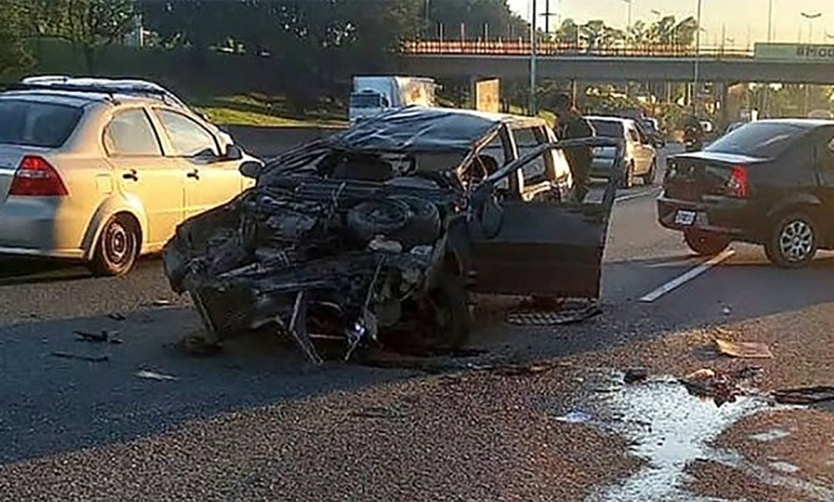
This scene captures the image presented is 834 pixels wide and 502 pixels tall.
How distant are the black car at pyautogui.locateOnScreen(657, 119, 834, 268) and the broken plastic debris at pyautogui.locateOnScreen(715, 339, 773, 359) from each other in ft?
15.0

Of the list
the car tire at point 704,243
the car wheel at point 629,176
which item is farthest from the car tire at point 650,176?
the car tire at point 704,243

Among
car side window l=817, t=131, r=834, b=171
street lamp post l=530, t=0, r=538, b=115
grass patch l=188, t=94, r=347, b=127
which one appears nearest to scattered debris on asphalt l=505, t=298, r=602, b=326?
car side window l=817, t=131, r=834, b=171

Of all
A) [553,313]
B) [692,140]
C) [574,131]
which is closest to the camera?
[553,313]

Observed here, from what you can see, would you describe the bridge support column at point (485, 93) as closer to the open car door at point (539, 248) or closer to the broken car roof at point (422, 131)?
the broken car roof at point (422, 131)

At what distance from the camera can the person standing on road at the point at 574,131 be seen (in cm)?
1184

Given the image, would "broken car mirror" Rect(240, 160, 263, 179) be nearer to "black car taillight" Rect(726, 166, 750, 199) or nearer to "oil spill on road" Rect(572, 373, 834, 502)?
"oil spill on road" Rect(572, 373, 834, 502)

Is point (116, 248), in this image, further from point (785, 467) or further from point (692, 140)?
point (692, 140)

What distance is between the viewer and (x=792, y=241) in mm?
14055

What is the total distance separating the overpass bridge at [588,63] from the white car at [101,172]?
219ft

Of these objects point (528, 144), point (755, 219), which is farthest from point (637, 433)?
point (755, 219)

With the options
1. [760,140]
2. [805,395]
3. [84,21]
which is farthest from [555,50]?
[805,395]

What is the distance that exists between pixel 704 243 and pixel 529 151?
537 centimetres

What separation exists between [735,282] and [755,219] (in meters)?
1.21

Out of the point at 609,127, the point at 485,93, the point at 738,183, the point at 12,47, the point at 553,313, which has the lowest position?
the point at 485,93
